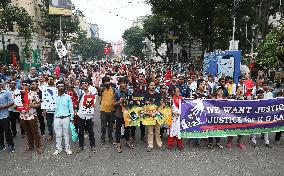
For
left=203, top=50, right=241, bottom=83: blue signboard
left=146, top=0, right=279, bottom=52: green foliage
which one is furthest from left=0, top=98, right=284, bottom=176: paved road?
left=146, top=0, right=279, bottom=52: green foliage

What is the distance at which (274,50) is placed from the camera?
1806 cm

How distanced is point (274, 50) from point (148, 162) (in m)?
12.3

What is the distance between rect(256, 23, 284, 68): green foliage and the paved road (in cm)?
814

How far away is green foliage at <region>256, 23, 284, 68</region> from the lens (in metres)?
16.3

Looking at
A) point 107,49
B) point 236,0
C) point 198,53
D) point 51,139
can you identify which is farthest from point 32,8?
point 51,139

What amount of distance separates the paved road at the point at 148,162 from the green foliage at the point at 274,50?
8.14 meters

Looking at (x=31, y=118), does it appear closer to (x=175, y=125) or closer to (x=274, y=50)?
(x=175, y=125)

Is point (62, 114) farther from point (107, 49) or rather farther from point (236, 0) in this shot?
point (107, 49)

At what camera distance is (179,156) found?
8.66 meters

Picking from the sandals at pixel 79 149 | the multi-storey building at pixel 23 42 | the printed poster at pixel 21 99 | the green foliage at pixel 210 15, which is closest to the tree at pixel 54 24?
the multi-storey building at pixel 23 42

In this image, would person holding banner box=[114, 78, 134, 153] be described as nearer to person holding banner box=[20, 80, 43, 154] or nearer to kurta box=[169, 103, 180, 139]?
kurta box=[169, 103, 180, 139]

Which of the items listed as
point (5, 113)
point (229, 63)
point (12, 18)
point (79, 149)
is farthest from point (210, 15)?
point (12, 18)

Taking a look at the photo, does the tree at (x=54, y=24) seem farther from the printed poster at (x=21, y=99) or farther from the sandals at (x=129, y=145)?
the sandals at (x=129, y=145)

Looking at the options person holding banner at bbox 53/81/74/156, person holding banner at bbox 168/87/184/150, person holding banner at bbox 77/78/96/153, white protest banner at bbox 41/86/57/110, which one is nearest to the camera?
person holding banner at bbox 53/81/74/156
